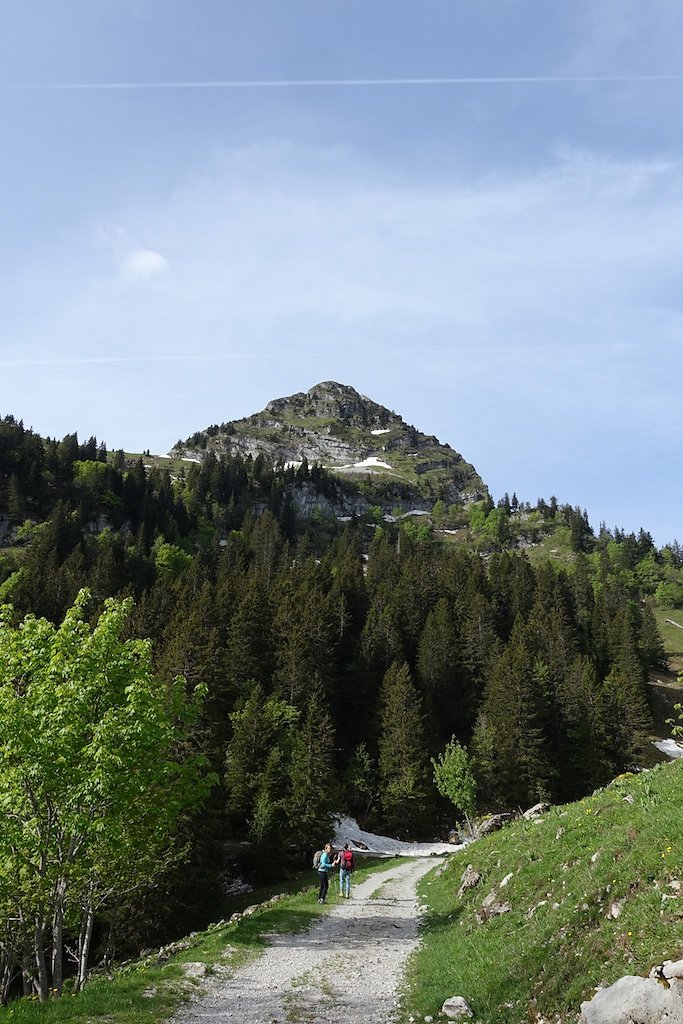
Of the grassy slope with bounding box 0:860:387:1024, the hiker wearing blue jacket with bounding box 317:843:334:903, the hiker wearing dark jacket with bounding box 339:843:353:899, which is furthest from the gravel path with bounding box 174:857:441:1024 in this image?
the hiker wearing dark jacket with bounding box 339:843:353:899

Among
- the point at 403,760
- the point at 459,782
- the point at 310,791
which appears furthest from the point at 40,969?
the point at 403,760

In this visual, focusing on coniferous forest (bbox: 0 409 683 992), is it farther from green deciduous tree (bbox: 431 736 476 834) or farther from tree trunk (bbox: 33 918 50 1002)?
green deciduous tree (bbox: 431 736 476 834)

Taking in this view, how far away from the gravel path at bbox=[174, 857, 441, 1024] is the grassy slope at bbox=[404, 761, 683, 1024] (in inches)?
33.1

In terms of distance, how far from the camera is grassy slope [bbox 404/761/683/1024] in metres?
8.98

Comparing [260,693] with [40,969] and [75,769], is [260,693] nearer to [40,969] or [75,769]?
[40,969]

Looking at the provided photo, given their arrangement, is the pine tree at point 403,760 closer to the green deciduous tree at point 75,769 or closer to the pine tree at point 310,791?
the pine tree at point 310,791

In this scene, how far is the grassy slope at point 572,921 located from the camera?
8984 mm

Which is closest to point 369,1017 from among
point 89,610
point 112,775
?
point 112,775

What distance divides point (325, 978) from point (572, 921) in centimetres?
642

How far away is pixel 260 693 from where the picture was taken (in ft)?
212

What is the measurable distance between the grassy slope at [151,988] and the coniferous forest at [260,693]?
3.58 metres

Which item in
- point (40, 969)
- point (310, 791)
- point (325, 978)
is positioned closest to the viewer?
point (325, 978)

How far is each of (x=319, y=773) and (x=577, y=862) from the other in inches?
1574

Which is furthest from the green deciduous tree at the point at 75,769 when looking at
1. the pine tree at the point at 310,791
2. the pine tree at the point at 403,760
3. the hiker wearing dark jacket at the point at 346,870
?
the pine tree at the point at 403,760
